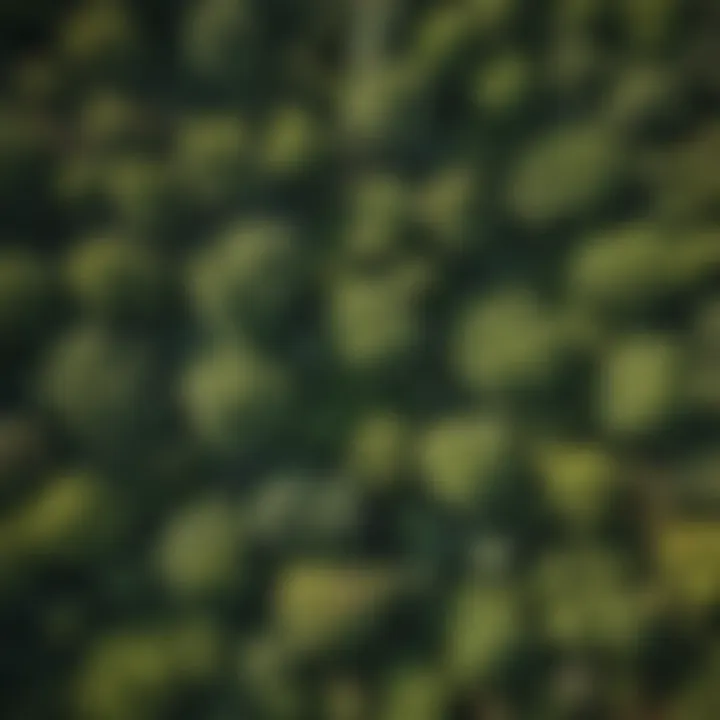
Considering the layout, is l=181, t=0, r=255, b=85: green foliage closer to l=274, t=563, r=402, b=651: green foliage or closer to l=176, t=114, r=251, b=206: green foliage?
A: l=176, t=114, r=251, b=206: green foliage

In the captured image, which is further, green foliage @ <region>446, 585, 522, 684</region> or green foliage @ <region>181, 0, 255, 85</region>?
green foliage @ <region>181, 0, 255, 85</region>

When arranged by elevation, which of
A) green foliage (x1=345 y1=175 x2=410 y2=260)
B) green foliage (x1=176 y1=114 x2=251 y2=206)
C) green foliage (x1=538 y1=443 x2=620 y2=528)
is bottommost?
green foliage (x1=538 y1=443 x2=620 y2=528)

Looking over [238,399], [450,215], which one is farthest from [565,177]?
[238,399]

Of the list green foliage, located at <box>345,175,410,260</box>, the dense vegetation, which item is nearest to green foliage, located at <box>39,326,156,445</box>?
the dense vegetation

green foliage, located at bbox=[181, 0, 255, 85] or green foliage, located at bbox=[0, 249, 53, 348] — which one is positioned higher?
green foliage, located at bbox=[181, 0, 255, 85]

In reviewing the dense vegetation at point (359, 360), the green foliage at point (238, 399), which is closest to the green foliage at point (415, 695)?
the dense vegetation at point (359, 360)

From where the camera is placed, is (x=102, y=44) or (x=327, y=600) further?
(x=102, y=44)

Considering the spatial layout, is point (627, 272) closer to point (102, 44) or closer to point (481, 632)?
point (481, 632)

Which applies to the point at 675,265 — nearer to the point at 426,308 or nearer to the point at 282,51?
the point at 426,308

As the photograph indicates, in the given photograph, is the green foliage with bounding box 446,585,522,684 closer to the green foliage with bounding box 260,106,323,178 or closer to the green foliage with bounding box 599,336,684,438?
the green foliage with bounding box 599,336,684,438
